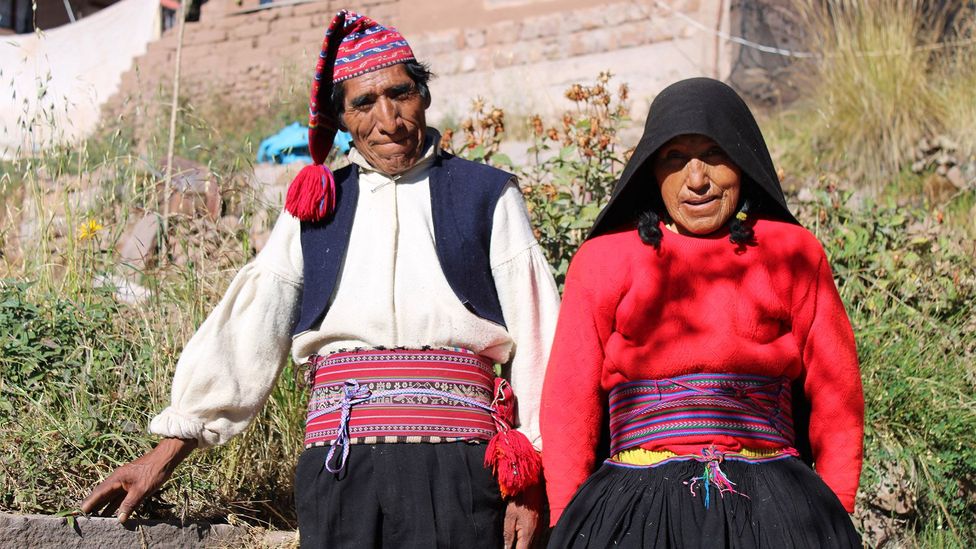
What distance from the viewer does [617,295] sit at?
2.74 meters

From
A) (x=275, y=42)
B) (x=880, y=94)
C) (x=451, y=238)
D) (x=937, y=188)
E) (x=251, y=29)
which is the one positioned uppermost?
(x=251, y=29)

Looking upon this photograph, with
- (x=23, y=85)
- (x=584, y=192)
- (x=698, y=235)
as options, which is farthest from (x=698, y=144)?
(x=23, y=85)

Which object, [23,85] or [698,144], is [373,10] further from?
[698,144]

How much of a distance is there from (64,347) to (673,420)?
2511 millimetres

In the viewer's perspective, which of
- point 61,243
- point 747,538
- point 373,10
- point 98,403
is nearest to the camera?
point 747,538

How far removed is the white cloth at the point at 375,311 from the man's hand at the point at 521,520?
0.14m

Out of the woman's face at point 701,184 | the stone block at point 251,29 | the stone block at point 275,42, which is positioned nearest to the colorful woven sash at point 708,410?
the woman's face at point 701,184

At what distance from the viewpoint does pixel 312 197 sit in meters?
2.98

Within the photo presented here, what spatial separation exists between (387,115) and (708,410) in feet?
3.79

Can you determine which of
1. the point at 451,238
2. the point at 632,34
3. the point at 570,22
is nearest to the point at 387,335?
the point at 451,238

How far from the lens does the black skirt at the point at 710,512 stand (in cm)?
249

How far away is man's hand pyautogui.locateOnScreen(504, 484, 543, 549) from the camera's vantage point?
113 inches

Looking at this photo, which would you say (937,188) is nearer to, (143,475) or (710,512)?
(710,512)

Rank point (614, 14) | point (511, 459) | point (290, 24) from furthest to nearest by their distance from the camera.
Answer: point (290, 24)
point (614, 14)
point (511, 459)
